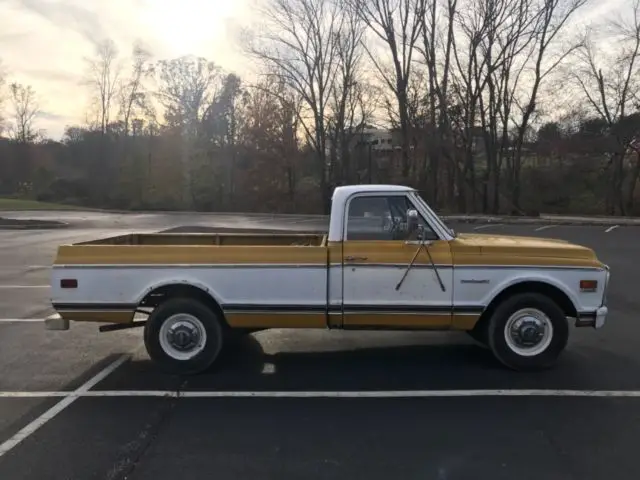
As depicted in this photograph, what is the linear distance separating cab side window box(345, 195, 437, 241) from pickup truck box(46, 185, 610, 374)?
4 cm

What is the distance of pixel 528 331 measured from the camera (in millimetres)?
6039

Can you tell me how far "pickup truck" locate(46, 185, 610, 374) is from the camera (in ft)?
19.6

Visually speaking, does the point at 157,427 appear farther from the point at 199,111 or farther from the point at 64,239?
the point at 199,111

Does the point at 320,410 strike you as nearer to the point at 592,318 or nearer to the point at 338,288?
the point at 338,288

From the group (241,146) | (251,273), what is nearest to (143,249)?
(251,273)

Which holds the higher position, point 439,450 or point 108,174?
point 108,174

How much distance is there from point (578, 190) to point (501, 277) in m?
53.9

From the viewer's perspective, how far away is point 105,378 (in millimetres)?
5984

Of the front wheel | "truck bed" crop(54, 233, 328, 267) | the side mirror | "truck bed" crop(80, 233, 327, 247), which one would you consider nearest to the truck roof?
the side mirror

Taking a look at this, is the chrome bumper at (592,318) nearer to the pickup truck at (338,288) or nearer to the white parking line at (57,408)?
the pickup truck at (338,288)

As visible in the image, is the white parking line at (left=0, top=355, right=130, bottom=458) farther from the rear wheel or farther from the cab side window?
the cab side window

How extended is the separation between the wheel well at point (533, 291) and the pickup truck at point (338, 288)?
2 cm

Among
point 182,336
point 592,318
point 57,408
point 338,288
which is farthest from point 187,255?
point 592,318

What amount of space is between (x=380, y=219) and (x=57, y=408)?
3.37 m
